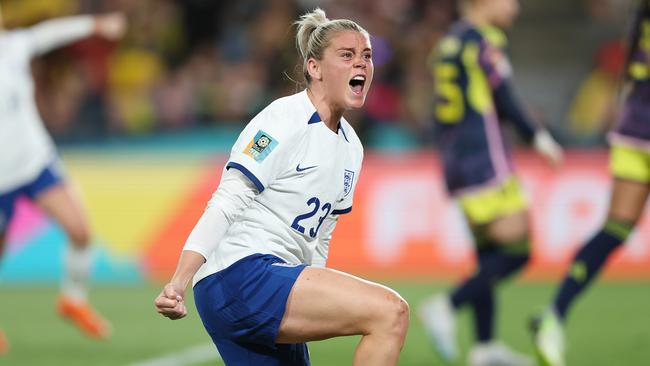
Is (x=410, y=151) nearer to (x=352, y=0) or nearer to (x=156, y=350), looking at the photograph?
(x=352, y=0)

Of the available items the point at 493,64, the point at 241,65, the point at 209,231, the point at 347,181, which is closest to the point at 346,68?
the point at 347,181

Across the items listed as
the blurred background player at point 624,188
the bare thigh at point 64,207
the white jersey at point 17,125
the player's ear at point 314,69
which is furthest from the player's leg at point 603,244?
the white jersey at point 17,125

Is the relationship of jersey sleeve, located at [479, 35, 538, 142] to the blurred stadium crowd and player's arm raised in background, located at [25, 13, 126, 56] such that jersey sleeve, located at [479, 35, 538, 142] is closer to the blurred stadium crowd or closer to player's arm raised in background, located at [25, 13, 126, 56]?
player's arm raised in background, located at [25, 13, 126, 56]

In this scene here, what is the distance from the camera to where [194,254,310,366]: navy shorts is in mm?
4191

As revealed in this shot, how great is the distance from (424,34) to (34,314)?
7.34m

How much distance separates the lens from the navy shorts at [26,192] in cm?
830

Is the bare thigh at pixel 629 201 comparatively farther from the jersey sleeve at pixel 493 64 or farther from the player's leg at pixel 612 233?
the jersey sleeve at pixel 493 64

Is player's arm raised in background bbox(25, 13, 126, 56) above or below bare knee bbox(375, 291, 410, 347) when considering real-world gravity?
below

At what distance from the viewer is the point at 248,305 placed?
4.23 meters

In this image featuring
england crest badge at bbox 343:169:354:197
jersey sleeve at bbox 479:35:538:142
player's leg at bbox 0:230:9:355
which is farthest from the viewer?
player's leg at bbox 0:230:9:355

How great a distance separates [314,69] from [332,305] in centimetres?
92

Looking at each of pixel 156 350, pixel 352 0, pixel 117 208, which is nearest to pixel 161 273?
pixel 117 208

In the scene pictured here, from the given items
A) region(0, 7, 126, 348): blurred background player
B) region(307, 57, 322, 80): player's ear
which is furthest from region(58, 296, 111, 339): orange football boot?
region(307, 57, 322, 80): player's ear

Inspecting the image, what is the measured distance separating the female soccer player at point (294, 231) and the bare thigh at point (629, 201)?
244 cm
